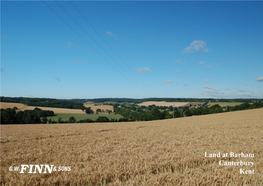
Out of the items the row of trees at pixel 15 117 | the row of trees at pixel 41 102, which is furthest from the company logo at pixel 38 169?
the row of trees at pixel 41 102

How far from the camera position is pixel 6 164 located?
662 cm

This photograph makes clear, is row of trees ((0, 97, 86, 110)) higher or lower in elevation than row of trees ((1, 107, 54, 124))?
higher

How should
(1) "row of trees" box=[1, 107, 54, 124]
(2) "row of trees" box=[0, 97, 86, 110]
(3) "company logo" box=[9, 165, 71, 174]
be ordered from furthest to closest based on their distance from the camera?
1. (2) "row of trees" box=[0, 97, 86, 110]
2. (1) "row of trees" box=[1, 107, 54, 124]
3. (3) "company logo" box=[9, 165, 71, 174]

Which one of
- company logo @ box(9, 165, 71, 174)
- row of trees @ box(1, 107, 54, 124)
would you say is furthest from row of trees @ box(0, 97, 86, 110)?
company logo @ box(9, 165, 71, 174)

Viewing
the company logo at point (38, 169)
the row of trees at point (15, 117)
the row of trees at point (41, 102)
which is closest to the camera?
the company logo at point (38, 169)

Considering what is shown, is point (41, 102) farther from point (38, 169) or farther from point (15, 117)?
point (38, 169)

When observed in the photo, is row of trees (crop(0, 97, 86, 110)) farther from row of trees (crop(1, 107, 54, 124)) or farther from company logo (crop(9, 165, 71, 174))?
company logo (crop(9, 165, 71, 174))

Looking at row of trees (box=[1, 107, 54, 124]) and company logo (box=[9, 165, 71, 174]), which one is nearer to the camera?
company logo (box=[9, 165, 71, 174])

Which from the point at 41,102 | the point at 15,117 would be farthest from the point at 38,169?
the point at 41,102

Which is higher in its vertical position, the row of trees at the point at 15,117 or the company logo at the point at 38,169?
the company logo at the point at 38,169

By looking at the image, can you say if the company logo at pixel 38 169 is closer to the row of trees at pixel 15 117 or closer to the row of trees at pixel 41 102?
the row of trees at pixel 15 117

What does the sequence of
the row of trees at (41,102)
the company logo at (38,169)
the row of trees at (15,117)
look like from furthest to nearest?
the row of trees at (41,102) → the row of trees at (15,117) → the company logo at (38,169)

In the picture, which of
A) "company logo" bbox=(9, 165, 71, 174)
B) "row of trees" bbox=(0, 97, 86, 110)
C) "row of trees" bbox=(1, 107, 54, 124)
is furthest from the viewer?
"row of trees" bbox=(0, 97, 86, 110)

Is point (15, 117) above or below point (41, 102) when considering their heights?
below
